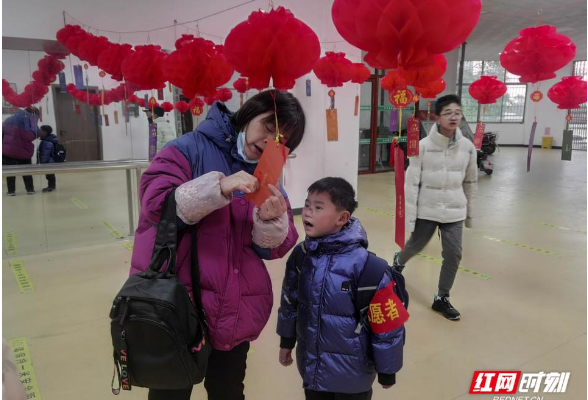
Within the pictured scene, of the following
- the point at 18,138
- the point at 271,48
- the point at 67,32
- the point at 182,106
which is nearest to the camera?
the point at 271,48

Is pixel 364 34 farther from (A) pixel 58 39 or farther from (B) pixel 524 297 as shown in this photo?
(A) pixel 58 39

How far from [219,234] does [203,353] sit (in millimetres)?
340

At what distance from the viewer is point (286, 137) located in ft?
4.25

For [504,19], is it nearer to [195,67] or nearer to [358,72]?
[358,72]

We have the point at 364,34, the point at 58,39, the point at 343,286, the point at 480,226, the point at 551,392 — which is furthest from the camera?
the point at 480,226

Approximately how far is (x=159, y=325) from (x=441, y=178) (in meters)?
2.44

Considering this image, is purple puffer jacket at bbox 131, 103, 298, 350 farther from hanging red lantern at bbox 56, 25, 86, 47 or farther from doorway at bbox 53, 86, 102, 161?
doorway at bbox 53, 86, 102, 161

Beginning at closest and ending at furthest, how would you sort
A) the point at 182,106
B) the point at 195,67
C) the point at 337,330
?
the point at 337,330 < the point at 195,67 < the point at 182,106

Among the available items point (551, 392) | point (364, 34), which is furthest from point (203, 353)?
point (551, 392)

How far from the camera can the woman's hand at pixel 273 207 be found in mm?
1160

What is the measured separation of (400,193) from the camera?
4.61ft

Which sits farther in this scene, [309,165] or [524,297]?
[309,165]

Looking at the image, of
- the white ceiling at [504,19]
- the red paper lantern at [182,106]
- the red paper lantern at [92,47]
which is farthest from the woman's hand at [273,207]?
the white ceiling at [504,19]

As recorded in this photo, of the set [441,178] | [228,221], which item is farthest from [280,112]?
[441,178]
